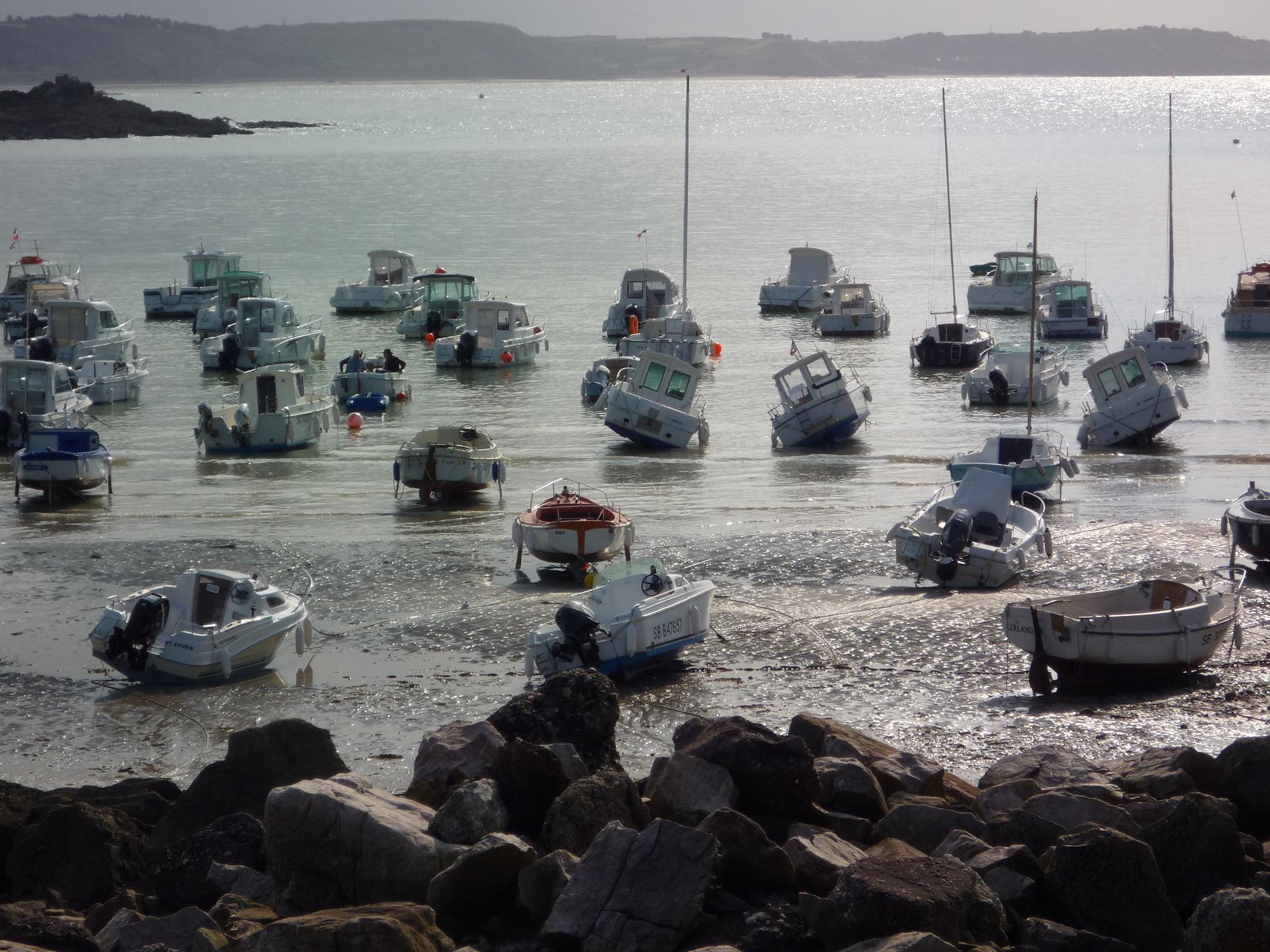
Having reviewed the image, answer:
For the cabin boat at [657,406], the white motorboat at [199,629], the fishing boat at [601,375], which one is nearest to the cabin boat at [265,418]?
the cabin boat at [657,406]

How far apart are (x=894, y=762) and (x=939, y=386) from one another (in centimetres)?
2910

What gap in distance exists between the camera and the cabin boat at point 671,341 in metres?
40.2

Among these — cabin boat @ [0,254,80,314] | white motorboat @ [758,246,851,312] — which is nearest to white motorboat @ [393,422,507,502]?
cabin boat @ [0,254,80,314]

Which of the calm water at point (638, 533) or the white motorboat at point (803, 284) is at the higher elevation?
the white motorboat at point (803, 284)

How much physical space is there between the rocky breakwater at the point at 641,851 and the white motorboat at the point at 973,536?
303 inches

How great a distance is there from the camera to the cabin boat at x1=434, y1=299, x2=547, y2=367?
43.0 metres

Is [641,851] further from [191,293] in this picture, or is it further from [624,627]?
[191,293]

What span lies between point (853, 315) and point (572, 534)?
3000 cm

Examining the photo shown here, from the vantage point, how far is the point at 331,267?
70.6 metres

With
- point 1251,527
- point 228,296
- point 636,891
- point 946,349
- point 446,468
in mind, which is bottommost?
point 636,891

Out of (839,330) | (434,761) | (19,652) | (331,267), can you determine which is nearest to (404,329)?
(839,330)

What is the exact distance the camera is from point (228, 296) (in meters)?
50.6

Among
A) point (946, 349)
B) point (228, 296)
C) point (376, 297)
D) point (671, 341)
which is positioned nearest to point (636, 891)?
point (671, 341)

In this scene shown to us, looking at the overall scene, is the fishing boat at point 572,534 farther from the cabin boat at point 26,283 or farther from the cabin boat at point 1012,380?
the cabin boat at point 26,283
